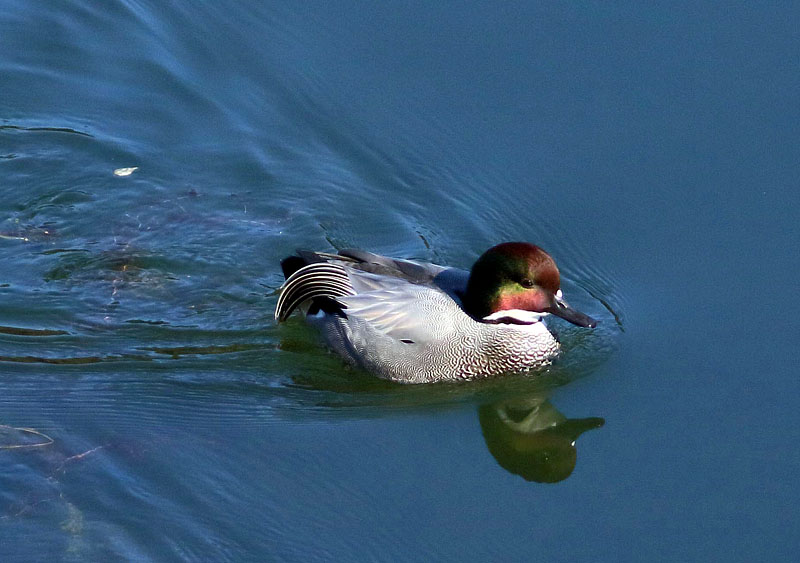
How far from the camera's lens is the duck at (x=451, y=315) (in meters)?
9.21

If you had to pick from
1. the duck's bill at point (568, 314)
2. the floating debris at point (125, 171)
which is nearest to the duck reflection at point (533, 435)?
the duck's bill at point (568, 314)

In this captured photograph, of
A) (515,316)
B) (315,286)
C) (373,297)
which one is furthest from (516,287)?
(315,286)

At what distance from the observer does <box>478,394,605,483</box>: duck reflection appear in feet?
27.1

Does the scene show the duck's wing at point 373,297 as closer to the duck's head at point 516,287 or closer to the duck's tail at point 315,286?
the duck's tail at point 315,286

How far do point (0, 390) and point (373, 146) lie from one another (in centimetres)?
460

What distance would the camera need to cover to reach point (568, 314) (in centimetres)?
927

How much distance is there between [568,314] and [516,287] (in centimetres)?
48

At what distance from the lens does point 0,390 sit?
28.6ft

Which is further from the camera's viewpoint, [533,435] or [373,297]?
[373,297]

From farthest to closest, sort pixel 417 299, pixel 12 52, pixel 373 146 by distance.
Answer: pixel 12 52, pixel 373 146, pixel 417 299

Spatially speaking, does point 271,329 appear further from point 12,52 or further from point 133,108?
point 12,52

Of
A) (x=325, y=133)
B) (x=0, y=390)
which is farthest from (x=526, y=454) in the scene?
(x=325, y=133)

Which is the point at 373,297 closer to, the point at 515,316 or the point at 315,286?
the point at 315,286

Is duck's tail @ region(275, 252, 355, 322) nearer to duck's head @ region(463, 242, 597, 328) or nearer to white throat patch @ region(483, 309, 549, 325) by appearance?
duck's head @ region(463, 242, 597, 328)
